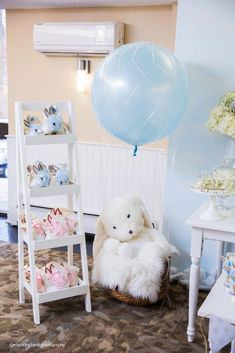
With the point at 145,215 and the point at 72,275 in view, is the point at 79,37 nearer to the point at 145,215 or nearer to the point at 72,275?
the point at 145,215

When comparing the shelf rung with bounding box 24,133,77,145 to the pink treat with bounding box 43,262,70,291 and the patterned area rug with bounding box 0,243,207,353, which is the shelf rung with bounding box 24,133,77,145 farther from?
the patterned area rug with bounding box 0,243,207,353

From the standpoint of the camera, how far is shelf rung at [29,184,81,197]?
2.38 metres

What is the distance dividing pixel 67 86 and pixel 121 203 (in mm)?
1461

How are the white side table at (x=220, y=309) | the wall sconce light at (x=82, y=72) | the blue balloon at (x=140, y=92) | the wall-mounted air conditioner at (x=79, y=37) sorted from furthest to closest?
the wall sconce light at (x=82, y=72) < the wall-mounted air conditioner at (x=79, y=37) < the blue balloon at (x=140, y=92) < the white side table at (x=220, y=309)

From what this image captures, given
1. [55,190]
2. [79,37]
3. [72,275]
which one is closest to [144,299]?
[72,275]

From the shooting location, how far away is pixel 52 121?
2404mm

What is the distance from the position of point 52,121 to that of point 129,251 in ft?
3.02

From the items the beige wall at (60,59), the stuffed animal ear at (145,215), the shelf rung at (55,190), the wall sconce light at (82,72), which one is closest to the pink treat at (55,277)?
the shelf rung at (55,190)

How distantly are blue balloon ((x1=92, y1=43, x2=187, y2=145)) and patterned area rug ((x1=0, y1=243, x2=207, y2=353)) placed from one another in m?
1.01

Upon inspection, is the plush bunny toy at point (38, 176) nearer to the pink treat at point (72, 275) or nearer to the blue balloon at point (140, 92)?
the blue balloon at point (140, 92)

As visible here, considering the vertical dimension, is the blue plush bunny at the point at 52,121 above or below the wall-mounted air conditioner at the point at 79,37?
below

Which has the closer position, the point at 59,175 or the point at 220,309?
the point at 220,309

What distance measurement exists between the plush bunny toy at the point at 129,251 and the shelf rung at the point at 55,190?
421 millimetres

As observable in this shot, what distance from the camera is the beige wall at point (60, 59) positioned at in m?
3.54
